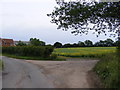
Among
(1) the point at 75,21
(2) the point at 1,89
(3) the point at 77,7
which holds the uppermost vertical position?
(3) the point at 77,7

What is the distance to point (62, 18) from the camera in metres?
15.2

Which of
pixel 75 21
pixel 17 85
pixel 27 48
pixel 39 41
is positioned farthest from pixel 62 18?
pixel 39 41

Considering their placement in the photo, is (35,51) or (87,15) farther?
(35,51)

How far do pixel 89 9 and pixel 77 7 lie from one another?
1080 millimetres

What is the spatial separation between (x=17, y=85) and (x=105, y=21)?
9991mm

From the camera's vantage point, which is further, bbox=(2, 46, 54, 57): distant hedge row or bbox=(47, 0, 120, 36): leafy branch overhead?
bbox=(2, 46, 54, 57): distant hedge row

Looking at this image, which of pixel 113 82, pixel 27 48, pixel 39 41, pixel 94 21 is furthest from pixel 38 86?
pixel 39 41

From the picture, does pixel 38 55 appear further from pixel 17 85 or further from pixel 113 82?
pixel 113 82

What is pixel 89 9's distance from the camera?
13.7 metres

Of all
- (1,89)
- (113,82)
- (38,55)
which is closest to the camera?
(113,82)

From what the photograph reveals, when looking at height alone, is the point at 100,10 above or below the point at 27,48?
above

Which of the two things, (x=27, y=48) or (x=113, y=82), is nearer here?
(x=113, y=82)

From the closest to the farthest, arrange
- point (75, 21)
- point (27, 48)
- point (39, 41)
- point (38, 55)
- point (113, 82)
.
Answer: point (113, 82) → point (75, 21) → point (38, 55) → point (27, 48) → point (39, 41)

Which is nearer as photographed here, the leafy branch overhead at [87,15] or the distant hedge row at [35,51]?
the leafy branch overhead at [87,15]
